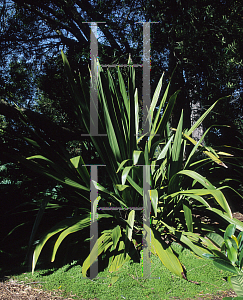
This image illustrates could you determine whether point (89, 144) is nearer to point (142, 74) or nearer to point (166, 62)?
point (142, 74)

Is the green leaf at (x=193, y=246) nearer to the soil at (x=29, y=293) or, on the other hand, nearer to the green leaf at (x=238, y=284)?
the soil at (x=29, y=293)

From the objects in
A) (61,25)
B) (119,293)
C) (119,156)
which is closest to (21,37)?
(61,25)

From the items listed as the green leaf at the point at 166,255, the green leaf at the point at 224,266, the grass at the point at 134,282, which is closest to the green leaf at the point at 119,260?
the grass at the point at 134,282

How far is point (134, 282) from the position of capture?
1.75 m

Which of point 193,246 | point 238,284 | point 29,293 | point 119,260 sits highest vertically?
point 238,284

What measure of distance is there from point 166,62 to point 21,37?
7.51 ft

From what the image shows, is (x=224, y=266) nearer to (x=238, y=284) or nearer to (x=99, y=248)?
(x=238, y=284)

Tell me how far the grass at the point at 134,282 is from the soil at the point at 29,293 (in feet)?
0.13

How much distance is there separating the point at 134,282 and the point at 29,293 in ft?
2.39

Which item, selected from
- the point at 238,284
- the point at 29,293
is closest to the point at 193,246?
the point at 238,284

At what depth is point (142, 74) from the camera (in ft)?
11.3

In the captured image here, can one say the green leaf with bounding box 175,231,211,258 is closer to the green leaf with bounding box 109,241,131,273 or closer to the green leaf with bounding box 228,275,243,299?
the green leaf with bounding box 109,241,131,273

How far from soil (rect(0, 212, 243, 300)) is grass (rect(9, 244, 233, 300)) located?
4 centimetres

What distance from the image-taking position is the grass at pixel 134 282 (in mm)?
1607
